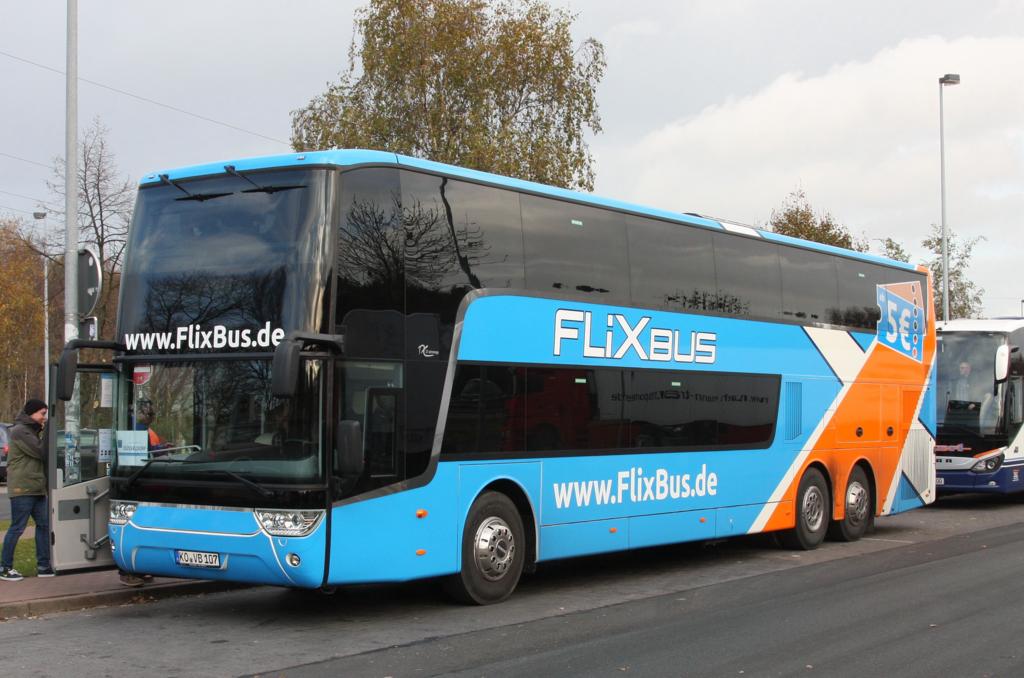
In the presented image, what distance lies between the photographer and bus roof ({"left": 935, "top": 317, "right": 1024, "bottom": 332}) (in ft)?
74.7

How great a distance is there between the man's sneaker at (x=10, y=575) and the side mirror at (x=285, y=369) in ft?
15.8

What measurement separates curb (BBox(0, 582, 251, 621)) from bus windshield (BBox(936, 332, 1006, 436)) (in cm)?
1501

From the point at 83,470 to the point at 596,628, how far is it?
4872 millimetres

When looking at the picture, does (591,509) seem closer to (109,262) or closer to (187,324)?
(187,324)

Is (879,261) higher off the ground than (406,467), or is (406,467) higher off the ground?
(879,261)

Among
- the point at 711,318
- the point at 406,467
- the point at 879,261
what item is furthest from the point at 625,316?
the point at 879,261

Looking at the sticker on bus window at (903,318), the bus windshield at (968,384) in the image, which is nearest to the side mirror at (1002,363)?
the bus windshield at (968,384)

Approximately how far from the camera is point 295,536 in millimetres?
9508

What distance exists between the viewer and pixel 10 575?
12094 millimetres

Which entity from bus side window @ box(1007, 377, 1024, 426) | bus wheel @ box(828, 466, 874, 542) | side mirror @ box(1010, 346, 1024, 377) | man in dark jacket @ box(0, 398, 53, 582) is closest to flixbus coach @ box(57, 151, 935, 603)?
man in dark jacket @ box(0, 398, 53, 582)

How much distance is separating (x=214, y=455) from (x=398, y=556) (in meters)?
1.76

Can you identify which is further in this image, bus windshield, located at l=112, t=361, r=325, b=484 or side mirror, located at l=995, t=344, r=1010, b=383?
side mirror, located at l=995, t=344, r=1010, b=383

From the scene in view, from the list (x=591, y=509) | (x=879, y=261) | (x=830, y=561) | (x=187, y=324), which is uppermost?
(x=879, y=261)

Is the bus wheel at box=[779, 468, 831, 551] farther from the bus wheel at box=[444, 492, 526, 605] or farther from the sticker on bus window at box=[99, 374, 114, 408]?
the sticker on bus window at box=[99, 374, 114, 408]
